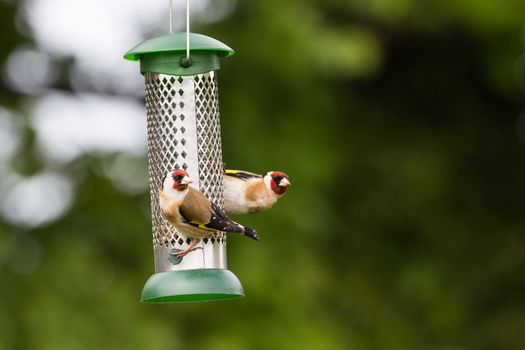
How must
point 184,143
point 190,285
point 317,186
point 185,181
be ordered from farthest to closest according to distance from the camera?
point 317,186 < point 184,143 < point 190,285 < point 185,181

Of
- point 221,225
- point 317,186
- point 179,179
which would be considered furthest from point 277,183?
point 317,186

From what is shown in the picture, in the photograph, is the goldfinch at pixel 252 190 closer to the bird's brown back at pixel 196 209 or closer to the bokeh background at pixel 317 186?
the bird's brown back at pixel 196 209

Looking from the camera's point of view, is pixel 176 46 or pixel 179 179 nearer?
pixel 179 179

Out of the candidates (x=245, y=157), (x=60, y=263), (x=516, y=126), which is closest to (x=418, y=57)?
(x=516, y=126)

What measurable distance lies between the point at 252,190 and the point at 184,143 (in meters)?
0.39

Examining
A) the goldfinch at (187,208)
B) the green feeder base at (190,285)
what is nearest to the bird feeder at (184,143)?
the green feeder base at (190,285)

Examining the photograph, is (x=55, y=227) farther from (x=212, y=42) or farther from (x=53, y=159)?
(x=212, y=42)

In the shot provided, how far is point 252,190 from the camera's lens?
592 cm

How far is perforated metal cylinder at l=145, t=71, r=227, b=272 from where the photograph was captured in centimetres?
600

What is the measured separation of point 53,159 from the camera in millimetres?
10062

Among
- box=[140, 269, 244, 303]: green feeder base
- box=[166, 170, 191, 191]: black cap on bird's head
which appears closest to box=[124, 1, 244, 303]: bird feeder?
box=[140, 269, 244, 303]: green feeder base

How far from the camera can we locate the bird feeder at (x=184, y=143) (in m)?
5.75

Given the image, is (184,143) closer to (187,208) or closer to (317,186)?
(187,208)

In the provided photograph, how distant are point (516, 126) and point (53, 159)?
15.6ft
